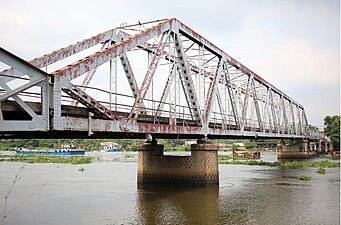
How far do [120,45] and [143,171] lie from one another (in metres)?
13.5

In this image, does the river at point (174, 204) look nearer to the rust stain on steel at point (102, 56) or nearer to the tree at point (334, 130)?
the rust stain on steel at point (102, 56)

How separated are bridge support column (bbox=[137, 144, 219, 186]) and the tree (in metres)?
98.3

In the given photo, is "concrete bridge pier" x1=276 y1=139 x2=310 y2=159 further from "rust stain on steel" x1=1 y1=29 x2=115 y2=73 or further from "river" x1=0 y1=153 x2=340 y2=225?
"rust stain on steel" x1=1 y1=29 x2=115 y2=73

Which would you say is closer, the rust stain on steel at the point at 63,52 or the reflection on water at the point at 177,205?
the reflection on water at the point at 177,205

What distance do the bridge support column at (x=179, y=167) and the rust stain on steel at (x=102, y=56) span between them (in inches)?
375

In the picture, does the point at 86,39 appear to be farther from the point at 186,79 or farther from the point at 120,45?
the point at 186,79

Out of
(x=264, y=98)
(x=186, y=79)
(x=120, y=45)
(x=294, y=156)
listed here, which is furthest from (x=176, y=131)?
(x=294, y=156)

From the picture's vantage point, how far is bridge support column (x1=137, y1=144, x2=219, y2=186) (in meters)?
26.2

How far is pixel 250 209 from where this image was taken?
2017 cm

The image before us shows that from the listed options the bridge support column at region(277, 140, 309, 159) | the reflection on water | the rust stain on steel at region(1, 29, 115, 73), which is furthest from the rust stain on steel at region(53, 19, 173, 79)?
the bridge support column at region(277, 140, 309, 159)

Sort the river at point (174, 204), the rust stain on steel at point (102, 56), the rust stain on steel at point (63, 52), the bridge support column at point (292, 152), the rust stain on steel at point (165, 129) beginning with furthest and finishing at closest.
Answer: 1. the bridge support column at point (292, 152)
2. the rust stain on steel at point (165, 129)
3. the rust stain on steel at point (63, 52)
4. the river at point (174, 204)
5. the rust stain on steel at point (102, 56)

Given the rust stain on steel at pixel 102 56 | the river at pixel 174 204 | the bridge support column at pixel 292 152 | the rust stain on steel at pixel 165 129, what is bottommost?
the river at pixel 174 204

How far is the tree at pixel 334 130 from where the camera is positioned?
114 m

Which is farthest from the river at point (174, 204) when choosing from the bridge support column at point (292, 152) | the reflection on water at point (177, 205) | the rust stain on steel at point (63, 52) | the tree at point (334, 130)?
the tree at point (334, 130)
